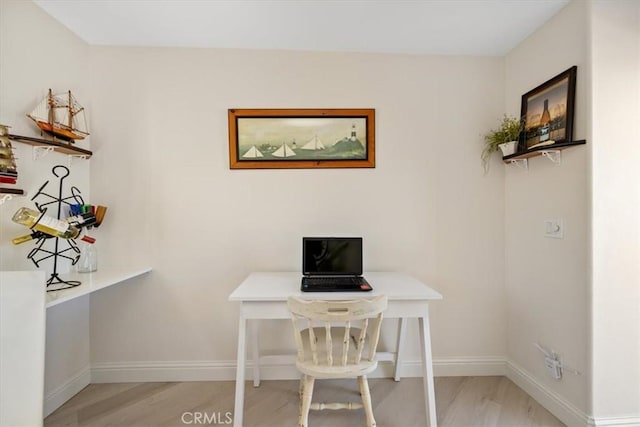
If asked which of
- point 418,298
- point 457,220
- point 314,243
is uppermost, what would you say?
point 457,220

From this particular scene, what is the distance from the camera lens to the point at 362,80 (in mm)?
2287

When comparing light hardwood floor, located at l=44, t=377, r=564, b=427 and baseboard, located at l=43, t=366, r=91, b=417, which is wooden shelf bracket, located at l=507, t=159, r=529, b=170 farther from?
baseboard, located at l=43, t=366, r=91, b=417

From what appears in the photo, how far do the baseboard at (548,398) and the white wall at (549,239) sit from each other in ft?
0.08

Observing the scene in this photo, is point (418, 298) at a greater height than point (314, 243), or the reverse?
point (314, 243)

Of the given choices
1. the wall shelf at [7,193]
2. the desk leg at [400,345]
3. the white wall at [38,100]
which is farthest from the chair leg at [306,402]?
the wall shelf at [7,193]

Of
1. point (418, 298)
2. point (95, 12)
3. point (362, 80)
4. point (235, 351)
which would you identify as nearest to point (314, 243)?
point (418, 298)

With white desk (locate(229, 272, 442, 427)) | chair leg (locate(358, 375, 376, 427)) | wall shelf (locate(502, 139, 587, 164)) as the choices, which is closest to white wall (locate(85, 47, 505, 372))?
wall shelf (locate(502, 139, 587, 164))

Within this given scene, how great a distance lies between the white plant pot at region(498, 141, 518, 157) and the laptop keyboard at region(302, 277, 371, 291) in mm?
1364

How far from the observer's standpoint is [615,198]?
1622mm

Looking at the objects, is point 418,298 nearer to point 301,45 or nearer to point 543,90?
point 543,90

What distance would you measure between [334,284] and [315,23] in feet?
5.51

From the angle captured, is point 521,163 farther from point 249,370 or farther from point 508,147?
point 249,370

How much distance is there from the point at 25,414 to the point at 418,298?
1.88m

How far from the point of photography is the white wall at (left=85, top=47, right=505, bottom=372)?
87.4 inches
